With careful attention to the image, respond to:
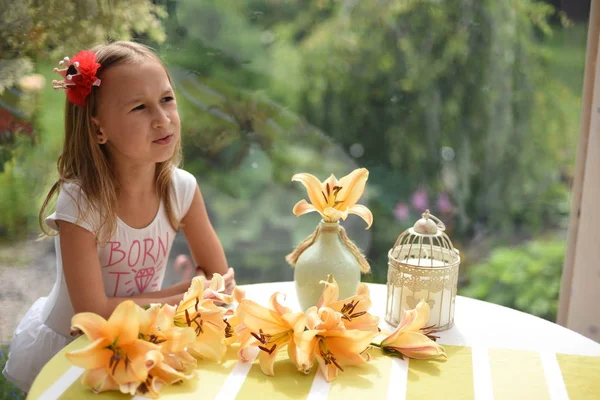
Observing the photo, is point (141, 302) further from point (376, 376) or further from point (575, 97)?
point (575, 97)

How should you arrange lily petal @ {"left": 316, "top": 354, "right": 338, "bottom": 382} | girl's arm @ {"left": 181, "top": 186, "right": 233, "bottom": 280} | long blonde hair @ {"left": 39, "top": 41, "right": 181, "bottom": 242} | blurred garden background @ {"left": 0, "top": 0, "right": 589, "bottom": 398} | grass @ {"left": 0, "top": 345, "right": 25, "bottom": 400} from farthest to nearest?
blurred garden background @ {"left": 0, "top": 0, "right": 589, "bottom": 398} < grass @ {"left": 0, "top": 345, "right": 25, "bottom": 400} < girl's arm @ {"left": 181, "top": 186, "right": 233, "bottom": 280} < long blonde hair @ {"left": 39, "top": 41, "right": 181, "bottom": 242} < lily petal @ {"left": 316, "top": 354, "right": 338, "bottom": 382}

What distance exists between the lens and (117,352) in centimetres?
107

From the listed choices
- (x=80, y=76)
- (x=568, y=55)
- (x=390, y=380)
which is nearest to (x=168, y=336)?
(x=390, y=380)

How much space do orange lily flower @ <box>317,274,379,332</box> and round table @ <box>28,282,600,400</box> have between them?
0.07m

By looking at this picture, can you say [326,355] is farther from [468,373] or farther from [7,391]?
[7,391]

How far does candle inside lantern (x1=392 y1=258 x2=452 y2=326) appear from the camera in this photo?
1332mm

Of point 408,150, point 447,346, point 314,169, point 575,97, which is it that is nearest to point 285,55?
point 314,169

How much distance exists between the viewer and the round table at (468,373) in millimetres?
1106

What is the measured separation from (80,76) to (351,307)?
2.47ft

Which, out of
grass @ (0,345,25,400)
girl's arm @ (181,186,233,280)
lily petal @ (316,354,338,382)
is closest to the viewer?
lily petal @ (316,354,338,382)

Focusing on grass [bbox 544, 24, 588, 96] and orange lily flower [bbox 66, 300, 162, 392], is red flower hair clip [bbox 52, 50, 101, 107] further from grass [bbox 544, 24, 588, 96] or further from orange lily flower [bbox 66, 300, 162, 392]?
grass [bbox 544, 24, 588, 96]

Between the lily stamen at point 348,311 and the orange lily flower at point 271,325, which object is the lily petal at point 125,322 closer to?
the orange lily flower at point 271,325

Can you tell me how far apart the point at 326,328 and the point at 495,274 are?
172 centimetres

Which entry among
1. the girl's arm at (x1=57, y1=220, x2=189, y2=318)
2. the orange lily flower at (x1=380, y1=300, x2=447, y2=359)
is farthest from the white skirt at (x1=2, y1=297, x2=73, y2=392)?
the orange lily flower at (x1=380, y1=300, x2=447, y2=359)
